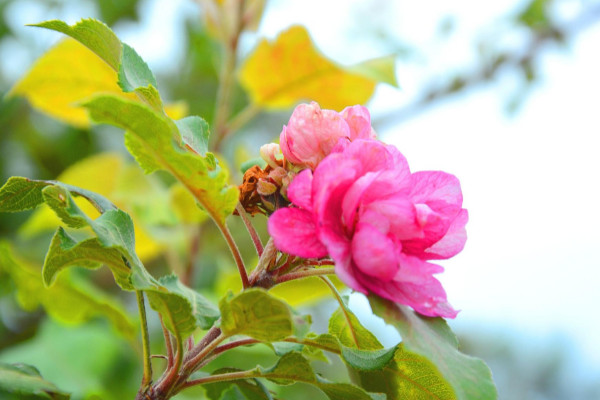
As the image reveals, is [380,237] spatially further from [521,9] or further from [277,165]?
[521,9]

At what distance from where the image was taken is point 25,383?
0.50 metres

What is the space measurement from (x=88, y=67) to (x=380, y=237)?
836 mm

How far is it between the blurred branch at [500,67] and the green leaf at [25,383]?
1.19 meters

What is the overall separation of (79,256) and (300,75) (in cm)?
74

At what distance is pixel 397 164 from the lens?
1.43ft

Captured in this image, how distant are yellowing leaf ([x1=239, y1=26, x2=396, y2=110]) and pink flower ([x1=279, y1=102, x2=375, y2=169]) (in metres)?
0.62

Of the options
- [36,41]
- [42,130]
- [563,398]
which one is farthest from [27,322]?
[563,398]

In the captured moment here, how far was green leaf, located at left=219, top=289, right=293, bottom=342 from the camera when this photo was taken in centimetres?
40

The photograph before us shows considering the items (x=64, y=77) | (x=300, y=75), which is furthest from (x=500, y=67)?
(x=64, y=77)

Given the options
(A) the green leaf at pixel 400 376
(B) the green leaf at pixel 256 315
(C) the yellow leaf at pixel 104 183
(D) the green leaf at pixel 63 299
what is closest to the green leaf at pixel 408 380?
(A) the green leaf at pixel 400 376

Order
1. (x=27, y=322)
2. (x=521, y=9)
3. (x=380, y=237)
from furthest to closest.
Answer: (x=521, y=9) → (x=27, y=322) → (x=380, y=237)

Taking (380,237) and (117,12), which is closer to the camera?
(380,237)

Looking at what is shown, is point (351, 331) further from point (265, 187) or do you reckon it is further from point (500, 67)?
point (500, 67)

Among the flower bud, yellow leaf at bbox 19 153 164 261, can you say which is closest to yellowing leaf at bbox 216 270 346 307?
yellow leaf at bbox 19 153 164 261
